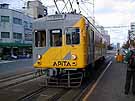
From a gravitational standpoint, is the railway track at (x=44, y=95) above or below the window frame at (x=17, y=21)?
below

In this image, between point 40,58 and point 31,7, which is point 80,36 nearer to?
point 40,58

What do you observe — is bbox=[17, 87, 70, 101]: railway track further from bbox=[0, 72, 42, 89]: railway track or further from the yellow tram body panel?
bbox=[0, 72, 42, 89]: railway track

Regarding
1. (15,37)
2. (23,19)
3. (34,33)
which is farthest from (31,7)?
(34,33)

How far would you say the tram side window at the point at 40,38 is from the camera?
1452cm

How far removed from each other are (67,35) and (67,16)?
90 centimetres

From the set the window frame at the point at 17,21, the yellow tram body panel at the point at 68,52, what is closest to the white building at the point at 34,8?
the window frame at the point at 17,21

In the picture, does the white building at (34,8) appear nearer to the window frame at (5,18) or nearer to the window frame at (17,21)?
the window frame at (17,21)

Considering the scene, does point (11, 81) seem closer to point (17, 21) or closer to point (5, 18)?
point (5, 18)

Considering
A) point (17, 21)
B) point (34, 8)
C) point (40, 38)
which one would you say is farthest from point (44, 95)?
point (34, 8)

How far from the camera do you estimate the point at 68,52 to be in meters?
13.8

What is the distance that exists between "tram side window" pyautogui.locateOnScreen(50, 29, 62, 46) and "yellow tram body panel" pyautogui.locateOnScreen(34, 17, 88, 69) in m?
0.21

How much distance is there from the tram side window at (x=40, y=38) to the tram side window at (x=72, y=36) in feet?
3.92

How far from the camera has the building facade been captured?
67688 mm

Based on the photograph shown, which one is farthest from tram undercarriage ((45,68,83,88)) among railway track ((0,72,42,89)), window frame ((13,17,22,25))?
window frame ((13,17,22,25))
